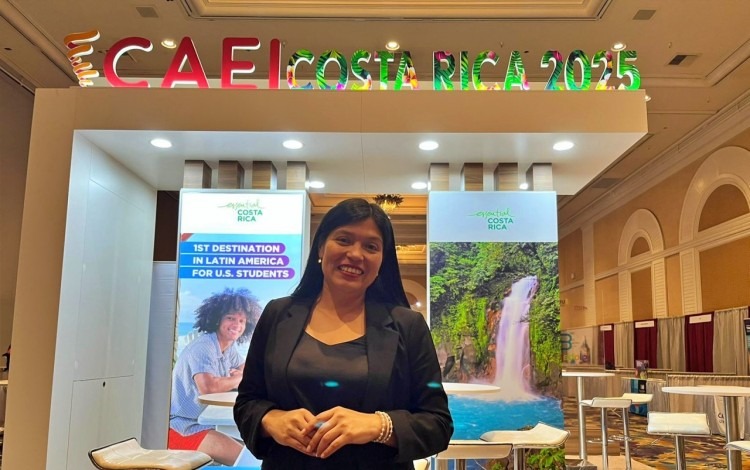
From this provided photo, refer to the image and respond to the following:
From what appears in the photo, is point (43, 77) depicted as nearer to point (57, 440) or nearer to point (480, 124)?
point (57, 440)

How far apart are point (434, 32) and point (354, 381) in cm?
675

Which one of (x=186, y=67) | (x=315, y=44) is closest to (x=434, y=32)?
(x=315, y=44)

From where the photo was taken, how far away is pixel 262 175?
194 inches

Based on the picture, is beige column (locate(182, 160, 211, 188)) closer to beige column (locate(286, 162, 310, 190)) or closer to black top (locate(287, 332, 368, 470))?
beige column (locate(286, 162, 310, 190))

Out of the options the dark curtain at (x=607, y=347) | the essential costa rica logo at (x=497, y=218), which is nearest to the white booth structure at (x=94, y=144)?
the essential costa rica logo at (x=497, y=218)

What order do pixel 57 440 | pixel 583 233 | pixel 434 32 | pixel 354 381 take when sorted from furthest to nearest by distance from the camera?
pixel 583 233
pixel 434 32
pixel 57 440
pixel 354 381

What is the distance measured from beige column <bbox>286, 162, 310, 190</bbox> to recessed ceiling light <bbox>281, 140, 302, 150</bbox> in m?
0.38

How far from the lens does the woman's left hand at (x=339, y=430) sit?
1091mm

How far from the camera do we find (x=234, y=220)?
190 inches

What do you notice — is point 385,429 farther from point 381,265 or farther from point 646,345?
point 646,345

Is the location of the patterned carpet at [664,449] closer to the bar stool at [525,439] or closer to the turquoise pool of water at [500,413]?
the turquoise pool of water at [500,413]

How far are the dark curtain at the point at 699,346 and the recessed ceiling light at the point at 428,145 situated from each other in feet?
23.9

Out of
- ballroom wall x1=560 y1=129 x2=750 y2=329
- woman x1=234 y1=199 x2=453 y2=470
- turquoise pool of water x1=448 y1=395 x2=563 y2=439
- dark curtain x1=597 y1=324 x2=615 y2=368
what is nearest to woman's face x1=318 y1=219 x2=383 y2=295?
woman x1=234 y1=199 x2=453 y2=470

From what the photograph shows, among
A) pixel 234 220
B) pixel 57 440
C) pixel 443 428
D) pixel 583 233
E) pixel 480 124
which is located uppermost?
pixel 583 233
